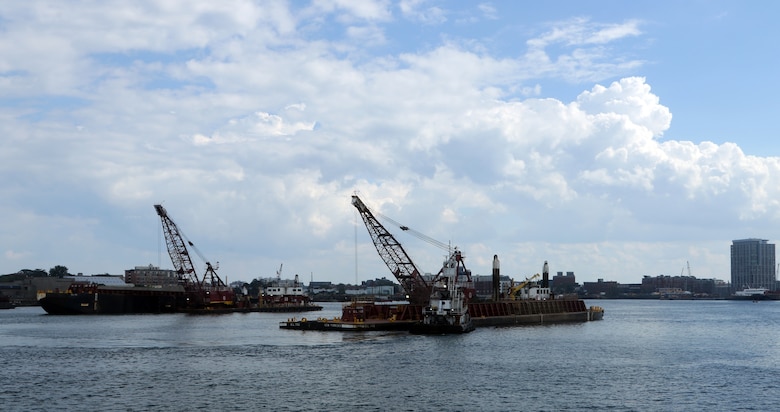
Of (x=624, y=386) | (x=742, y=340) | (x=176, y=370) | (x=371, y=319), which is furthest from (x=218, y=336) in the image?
(x=742, y=340)

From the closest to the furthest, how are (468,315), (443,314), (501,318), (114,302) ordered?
(443,314), (468,315), (501,318), (114,302)

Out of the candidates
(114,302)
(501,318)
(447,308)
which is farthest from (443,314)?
(114,302)

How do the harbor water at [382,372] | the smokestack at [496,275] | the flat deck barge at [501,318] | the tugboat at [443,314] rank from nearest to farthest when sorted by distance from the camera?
the harbor water at [382,372], the tugboat at [443,314], the flat deck barge at [501,318], the smokestack at [496,275]

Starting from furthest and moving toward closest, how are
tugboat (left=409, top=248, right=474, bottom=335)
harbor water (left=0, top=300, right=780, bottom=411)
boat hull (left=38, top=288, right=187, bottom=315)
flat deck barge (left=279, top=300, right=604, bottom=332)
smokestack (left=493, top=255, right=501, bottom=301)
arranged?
boat hull (left=38, top=288, right=187, bottom=315), smokestack (left=493, top=255, right=501, bottom=301), flat deck barge (left=279, top=300, right=604, bottom=332), tugboat (left=409, top=248, right=474, bottom=335), harbor water (left=0, top=300, right=780, bottom=411)

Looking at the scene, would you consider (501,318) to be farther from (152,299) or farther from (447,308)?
(152,299)

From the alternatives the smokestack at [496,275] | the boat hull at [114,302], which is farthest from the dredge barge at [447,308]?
the boat hull at [114,302]

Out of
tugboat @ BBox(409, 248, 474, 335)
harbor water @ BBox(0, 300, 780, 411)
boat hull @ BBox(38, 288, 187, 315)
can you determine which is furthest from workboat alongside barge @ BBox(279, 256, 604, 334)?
boat hull @ BBox(38, 288, 187, 315)

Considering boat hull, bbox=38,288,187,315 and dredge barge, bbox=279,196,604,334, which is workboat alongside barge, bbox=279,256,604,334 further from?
boat hull, bbox=38,288,187,315

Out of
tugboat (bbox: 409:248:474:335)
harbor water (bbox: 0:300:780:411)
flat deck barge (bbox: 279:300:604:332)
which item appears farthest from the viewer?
flat deck barge (bbox: 279:300:604:332)

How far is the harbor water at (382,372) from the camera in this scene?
51.4m

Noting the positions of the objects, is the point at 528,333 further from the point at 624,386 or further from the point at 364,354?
the point at 624,386

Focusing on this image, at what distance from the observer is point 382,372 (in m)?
64.1

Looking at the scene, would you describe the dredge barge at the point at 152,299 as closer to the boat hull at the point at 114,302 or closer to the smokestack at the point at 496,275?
the boat hull at the point at 114,302

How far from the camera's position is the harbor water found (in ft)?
169
